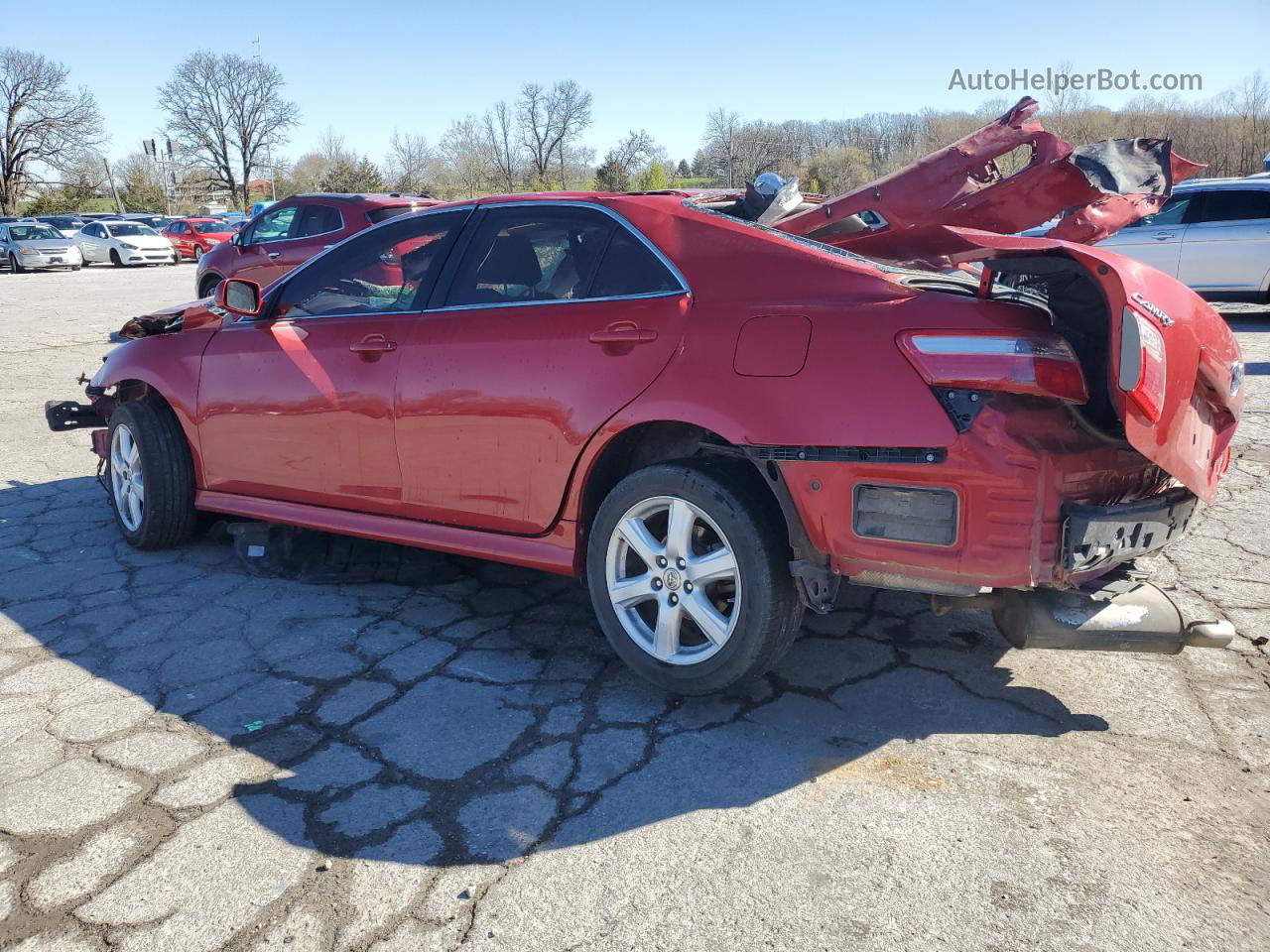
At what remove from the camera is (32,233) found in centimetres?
3031

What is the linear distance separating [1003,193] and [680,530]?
5.59ft

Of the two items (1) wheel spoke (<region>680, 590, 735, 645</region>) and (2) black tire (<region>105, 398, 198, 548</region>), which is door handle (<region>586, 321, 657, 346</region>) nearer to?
(1) wheel spoke (<region>680, 590, 735, 645</region>)

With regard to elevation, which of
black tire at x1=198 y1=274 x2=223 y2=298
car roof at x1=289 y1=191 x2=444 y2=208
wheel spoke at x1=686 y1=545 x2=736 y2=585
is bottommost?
wheel spoke at x1=686 y1=545 x2=736 y2=585

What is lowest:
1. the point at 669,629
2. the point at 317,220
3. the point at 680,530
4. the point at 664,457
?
the point at 669,629

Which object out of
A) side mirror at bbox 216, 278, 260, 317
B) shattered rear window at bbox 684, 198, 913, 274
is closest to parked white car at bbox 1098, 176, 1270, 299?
shattered rear window at bbox 684, 198, 913, 274

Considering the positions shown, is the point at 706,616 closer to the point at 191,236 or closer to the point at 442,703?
the point at 442,703

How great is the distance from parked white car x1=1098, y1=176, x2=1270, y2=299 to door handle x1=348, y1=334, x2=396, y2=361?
32.8ft

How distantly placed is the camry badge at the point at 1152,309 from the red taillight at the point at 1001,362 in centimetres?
20

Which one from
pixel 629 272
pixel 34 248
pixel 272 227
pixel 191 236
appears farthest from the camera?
pixel 191 236

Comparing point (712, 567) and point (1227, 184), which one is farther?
point (1227, 184)

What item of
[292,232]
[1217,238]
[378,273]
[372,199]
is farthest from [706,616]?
[1217,238]

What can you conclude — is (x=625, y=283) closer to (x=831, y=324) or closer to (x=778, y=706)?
(x=831, y=324)

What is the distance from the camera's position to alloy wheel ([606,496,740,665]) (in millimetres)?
3160

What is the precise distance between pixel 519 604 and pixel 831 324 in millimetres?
1941
